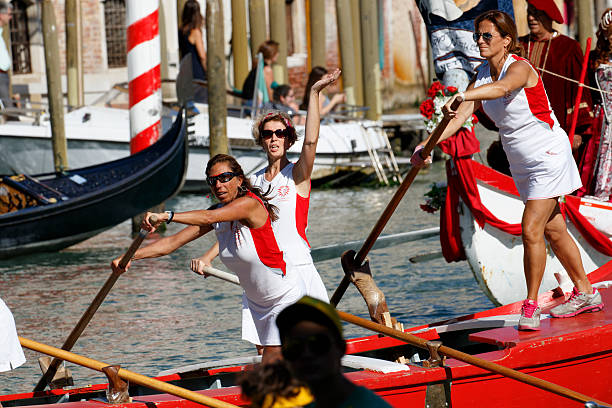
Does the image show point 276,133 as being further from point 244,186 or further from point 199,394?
point 199,394

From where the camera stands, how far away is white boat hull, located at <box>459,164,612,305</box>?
563 cm

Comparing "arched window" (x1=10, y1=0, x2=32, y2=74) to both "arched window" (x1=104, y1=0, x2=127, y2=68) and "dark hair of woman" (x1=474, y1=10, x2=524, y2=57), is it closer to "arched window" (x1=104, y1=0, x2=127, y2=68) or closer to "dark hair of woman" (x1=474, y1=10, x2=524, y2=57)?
"arched window" (x1=104, y1=0, x2=127, y2=68)

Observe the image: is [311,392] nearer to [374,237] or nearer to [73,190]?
[374,237]

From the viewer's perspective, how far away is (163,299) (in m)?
7.21

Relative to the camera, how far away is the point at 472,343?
480 cm

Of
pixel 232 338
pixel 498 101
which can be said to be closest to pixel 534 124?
pixel 498 101

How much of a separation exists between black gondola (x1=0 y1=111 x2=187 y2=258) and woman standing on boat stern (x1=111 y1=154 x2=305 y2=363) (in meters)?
5.14

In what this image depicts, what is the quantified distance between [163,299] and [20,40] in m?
13.7

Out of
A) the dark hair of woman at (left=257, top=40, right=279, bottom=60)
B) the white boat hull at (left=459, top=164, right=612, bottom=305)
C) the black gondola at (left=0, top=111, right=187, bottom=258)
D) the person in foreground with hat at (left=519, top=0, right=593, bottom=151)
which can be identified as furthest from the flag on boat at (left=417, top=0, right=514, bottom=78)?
the dark hair of woman at (left=257, top=40, right=279, bottom=60)

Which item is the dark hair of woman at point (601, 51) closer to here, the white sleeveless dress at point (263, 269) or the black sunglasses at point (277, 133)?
the black sunglasses at point (277, 133)

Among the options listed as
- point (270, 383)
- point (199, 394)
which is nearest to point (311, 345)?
point (270, 383)

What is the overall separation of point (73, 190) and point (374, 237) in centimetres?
495

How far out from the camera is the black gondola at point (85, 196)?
8.76 metres

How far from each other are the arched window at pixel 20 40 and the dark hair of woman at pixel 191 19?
8535 millimetres
